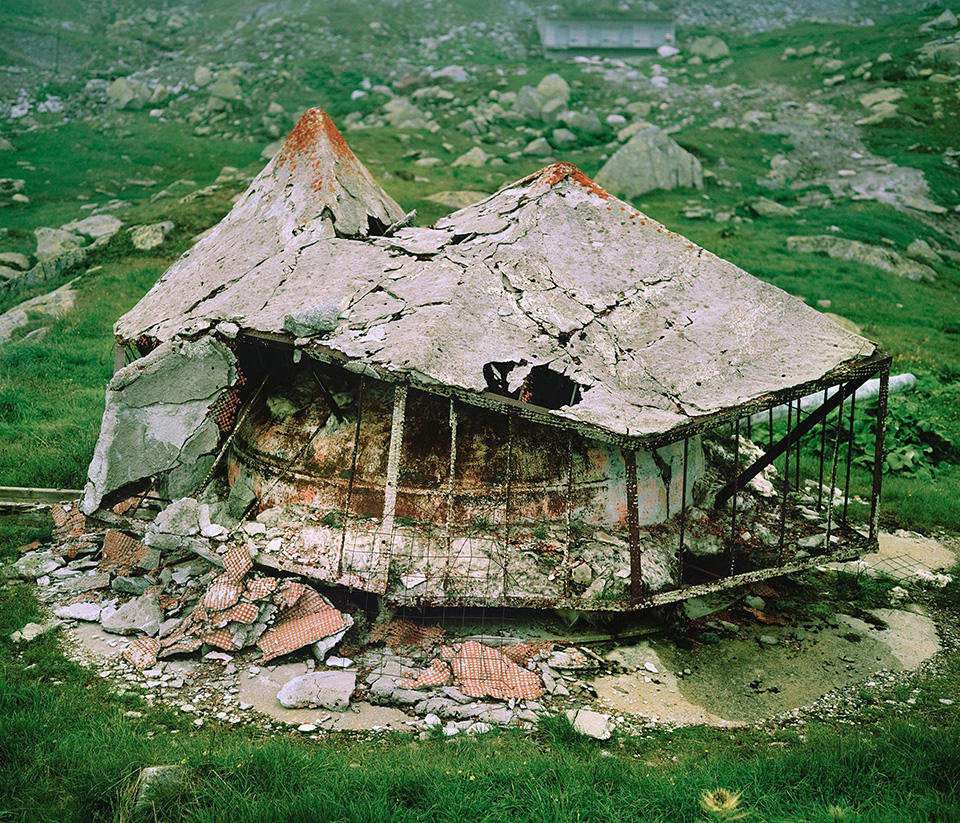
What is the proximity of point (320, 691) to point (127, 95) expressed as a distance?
29744 mm

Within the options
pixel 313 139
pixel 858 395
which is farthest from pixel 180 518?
pixel 858 395

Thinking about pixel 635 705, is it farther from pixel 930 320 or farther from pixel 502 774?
pixel 930 320

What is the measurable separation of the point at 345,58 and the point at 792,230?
2226cm

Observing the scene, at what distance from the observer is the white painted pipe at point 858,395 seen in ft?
35.3

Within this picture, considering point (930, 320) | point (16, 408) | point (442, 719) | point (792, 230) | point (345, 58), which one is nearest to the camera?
point (442, 719)

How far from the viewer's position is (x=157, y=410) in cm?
630

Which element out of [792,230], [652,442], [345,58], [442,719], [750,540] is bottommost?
[442,719]

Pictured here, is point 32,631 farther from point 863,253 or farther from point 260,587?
point 863,253

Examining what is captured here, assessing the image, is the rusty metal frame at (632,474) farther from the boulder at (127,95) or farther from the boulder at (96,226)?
the boulder at (127,95)

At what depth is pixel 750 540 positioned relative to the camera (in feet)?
22.1

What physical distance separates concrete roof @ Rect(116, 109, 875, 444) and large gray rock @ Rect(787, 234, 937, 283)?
1333cm

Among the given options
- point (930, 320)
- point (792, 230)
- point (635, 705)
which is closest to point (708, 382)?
point (635, 705)

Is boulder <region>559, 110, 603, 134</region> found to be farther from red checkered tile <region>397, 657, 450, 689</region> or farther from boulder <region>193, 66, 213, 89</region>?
red checkered tile <region>397, 657, 450, 689</region>

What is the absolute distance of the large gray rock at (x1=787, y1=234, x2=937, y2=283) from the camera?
18.2 m
